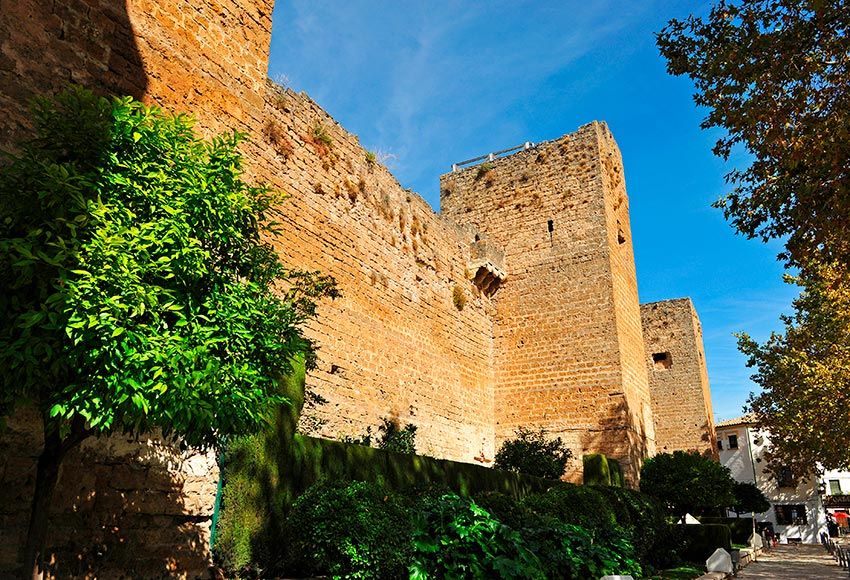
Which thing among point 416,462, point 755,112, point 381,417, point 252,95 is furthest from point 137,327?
point 381,417

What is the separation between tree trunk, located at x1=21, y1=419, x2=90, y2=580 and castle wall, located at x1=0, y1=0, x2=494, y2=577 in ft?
1.58

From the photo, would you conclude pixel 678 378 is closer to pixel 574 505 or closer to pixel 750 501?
pixel 750 501

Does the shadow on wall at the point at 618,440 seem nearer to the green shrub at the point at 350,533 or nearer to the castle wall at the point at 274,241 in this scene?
the castle wall at the point at 274,241

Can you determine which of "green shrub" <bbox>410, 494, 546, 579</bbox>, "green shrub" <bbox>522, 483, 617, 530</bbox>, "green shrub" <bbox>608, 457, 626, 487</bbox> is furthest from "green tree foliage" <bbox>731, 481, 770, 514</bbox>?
"green shrub" <bbox>410, 494, 546, 579</bbox>

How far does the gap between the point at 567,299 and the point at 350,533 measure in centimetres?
1476

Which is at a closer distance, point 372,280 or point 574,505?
point 574,505

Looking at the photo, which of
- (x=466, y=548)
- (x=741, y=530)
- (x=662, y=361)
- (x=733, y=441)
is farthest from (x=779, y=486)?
(x=466, y=548)

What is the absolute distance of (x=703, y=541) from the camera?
50.2ft

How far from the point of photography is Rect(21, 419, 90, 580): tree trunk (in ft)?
13.2

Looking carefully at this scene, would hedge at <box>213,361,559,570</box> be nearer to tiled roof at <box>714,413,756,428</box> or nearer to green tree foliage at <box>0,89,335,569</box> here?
green tree foliage at <box>0,89,335,569</box>

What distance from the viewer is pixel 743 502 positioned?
94.9 feet

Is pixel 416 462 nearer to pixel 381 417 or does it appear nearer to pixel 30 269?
pixel 381 417

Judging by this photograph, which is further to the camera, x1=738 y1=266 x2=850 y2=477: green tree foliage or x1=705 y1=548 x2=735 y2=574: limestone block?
x1=738 y1=266 x2=850 y2=477: green tree foliage

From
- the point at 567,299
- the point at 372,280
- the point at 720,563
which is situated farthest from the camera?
the point at 567,299
